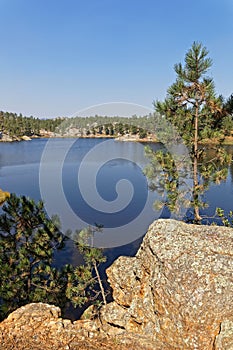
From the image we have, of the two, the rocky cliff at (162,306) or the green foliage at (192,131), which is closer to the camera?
the rocky cliff at (162,306)

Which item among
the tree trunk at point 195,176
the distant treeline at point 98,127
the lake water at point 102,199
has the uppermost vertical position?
the distant treeline at point 98,127

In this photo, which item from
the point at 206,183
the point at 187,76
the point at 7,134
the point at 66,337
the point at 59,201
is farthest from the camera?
the point at 7,134

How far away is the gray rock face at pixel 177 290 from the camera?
16.5ft

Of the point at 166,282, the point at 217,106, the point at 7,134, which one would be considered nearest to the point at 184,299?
the point at 166,282

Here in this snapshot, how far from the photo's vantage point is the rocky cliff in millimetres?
5051

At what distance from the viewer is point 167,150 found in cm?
1073

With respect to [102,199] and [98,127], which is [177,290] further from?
[98,127]

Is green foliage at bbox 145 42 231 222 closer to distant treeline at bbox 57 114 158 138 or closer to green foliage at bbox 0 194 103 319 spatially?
green foliage at bbox 0 194 103 319

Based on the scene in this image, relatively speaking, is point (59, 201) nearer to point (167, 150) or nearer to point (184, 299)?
point (167, 150)

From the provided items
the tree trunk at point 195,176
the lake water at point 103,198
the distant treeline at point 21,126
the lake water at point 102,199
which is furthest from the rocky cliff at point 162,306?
the distant treeline at point 21,126

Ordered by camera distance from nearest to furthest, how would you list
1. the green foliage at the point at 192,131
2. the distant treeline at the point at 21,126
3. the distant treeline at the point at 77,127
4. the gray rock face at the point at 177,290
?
the gray rock face at the point at 177,290 < the green foliage at the point at 192,131 < the distant treeline at the point at 77,127 < the distant treeline at the point at 21,126

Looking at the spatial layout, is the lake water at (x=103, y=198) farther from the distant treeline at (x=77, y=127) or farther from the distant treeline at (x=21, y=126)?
the distant treeline at (x=21, y=126)

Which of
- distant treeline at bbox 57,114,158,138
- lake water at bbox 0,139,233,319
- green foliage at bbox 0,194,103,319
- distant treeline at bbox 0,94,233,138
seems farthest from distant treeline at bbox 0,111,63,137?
green foliage at bbox 0,194,103,319

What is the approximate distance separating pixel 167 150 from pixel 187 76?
2644 millimetres
